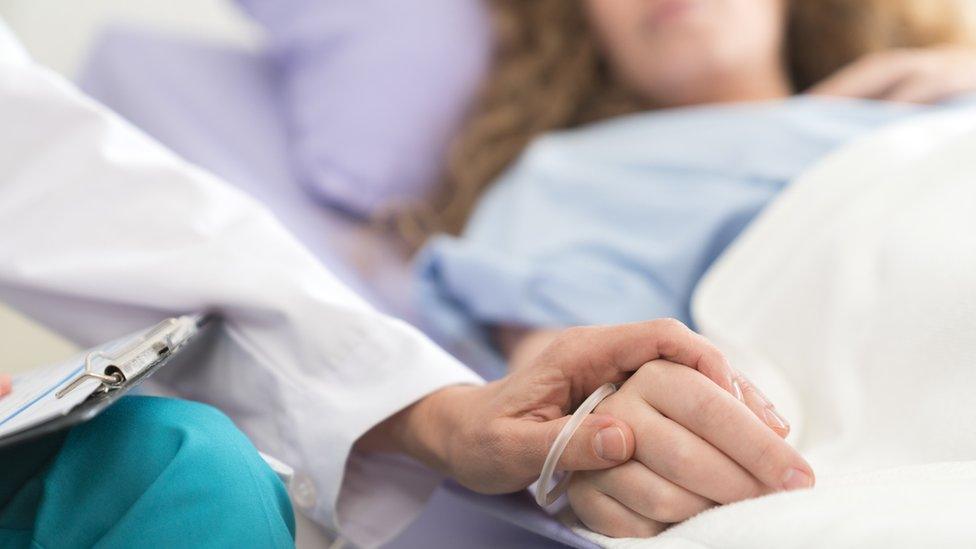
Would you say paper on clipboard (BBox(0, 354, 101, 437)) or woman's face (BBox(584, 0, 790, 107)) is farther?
woman's face (BBox(584, 0, 790, 107))

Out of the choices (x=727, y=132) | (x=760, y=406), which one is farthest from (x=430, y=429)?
(x=727, y=132)

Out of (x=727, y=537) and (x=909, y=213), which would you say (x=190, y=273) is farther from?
(x=909, y=213)

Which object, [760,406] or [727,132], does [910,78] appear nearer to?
[727,132]

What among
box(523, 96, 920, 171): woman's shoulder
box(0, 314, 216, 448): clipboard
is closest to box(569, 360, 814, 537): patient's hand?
box(0, 314, 216, 448): clipboard

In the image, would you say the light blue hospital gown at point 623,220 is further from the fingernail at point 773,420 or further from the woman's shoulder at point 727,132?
the fingernail at point 773,420

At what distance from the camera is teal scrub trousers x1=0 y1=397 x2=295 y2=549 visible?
409mm

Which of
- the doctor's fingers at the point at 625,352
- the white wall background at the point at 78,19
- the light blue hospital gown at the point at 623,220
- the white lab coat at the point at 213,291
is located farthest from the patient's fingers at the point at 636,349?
the white wall background at the point at 78,19

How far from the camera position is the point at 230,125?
1.12m

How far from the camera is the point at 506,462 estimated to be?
48 cm

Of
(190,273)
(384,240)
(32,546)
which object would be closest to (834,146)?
(384,240)

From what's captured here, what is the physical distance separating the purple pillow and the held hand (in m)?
0.47

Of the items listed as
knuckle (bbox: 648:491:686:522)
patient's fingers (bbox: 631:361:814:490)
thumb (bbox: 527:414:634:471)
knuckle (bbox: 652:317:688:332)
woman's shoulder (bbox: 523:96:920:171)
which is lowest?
knuckle (bbox: 648:491:686:522)

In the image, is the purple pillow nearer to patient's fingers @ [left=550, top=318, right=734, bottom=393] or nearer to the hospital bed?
the hospital bed

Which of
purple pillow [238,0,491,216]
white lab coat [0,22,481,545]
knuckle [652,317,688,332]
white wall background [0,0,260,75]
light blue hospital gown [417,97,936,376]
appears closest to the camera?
knuckle [652,317,688,332]
